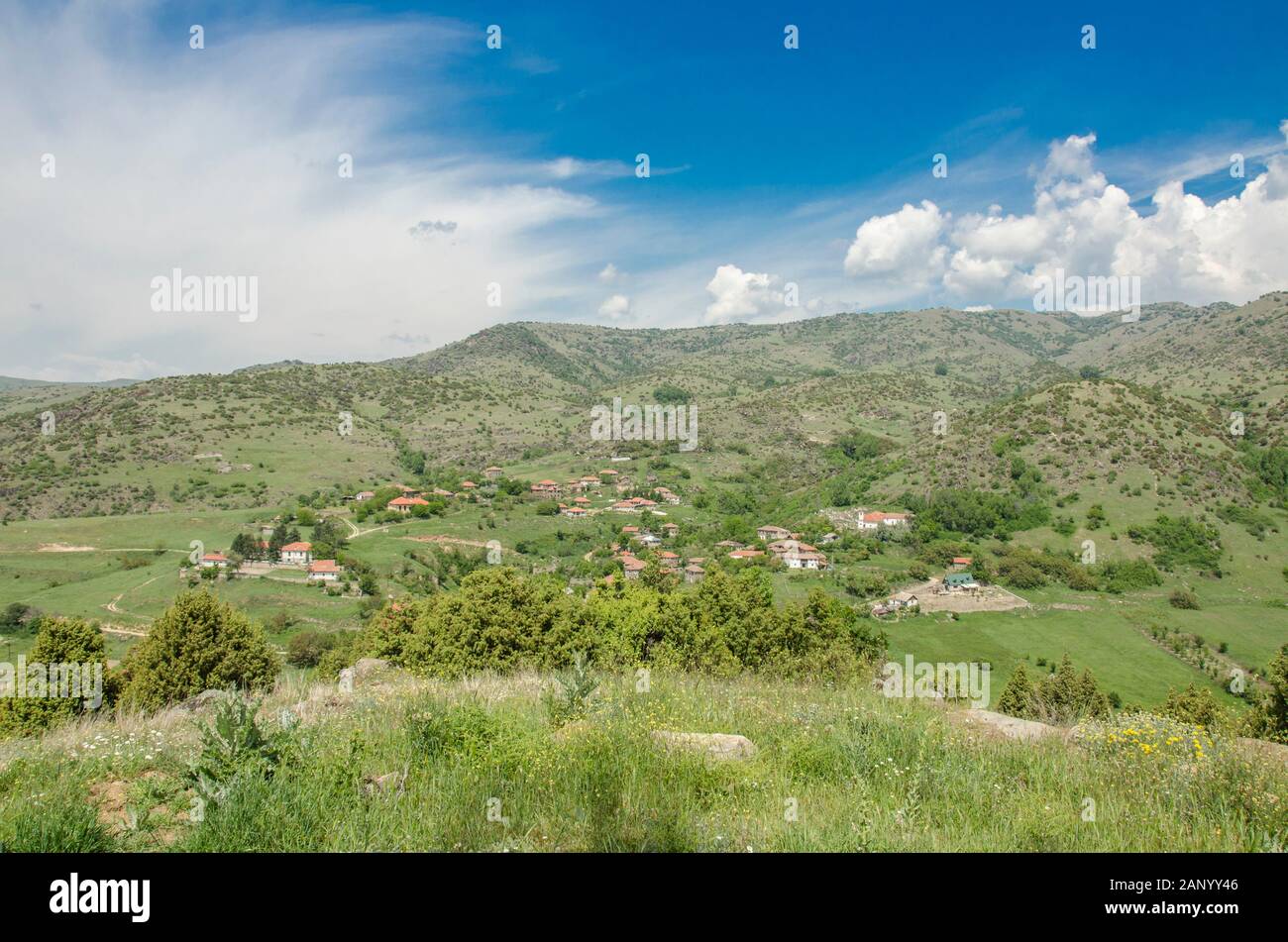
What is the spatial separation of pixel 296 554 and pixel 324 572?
774cm

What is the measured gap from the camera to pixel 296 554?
202 feet

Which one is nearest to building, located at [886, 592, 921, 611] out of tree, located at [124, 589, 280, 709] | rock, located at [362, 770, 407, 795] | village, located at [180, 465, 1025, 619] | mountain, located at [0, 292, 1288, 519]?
village, located at [180, 465, 1025, 619]

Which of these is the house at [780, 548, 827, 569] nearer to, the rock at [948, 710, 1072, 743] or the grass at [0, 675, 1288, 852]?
the rock at [948, 710, 1072, 743]

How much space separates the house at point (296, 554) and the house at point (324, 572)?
4.76 meters

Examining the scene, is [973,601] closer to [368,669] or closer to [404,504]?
[368,669]

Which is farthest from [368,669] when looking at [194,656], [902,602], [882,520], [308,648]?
[882,520]

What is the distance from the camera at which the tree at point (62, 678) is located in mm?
15820

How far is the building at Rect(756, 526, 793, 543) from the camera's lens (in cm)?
8024

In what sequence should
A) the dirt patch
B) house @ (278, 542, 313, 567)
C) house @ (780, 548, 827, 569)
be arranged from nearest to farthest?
the dirt patch, house @ (278, 542, 313, 567), house @ (780, 548, 827, 569)

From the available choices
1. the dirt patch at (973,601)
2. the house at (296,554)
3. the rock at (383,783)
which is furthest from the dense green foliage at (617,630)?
the house at (296,554)

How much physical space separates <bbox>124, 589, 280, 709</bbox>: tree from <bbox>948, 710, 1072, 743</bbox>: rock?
56.0 ft

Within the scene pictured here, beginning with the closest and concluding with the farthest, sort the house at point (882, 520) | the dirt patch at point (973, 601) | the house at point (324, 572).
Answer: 1. the house at point (324, 572)
2. the dirt patch at point (973, 601)
3. the house at point (882, 520)

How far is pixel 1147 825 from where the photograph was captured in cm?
352

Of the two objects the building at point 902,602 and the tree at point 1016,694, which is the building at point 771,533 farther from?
the tree at point 1016,694
